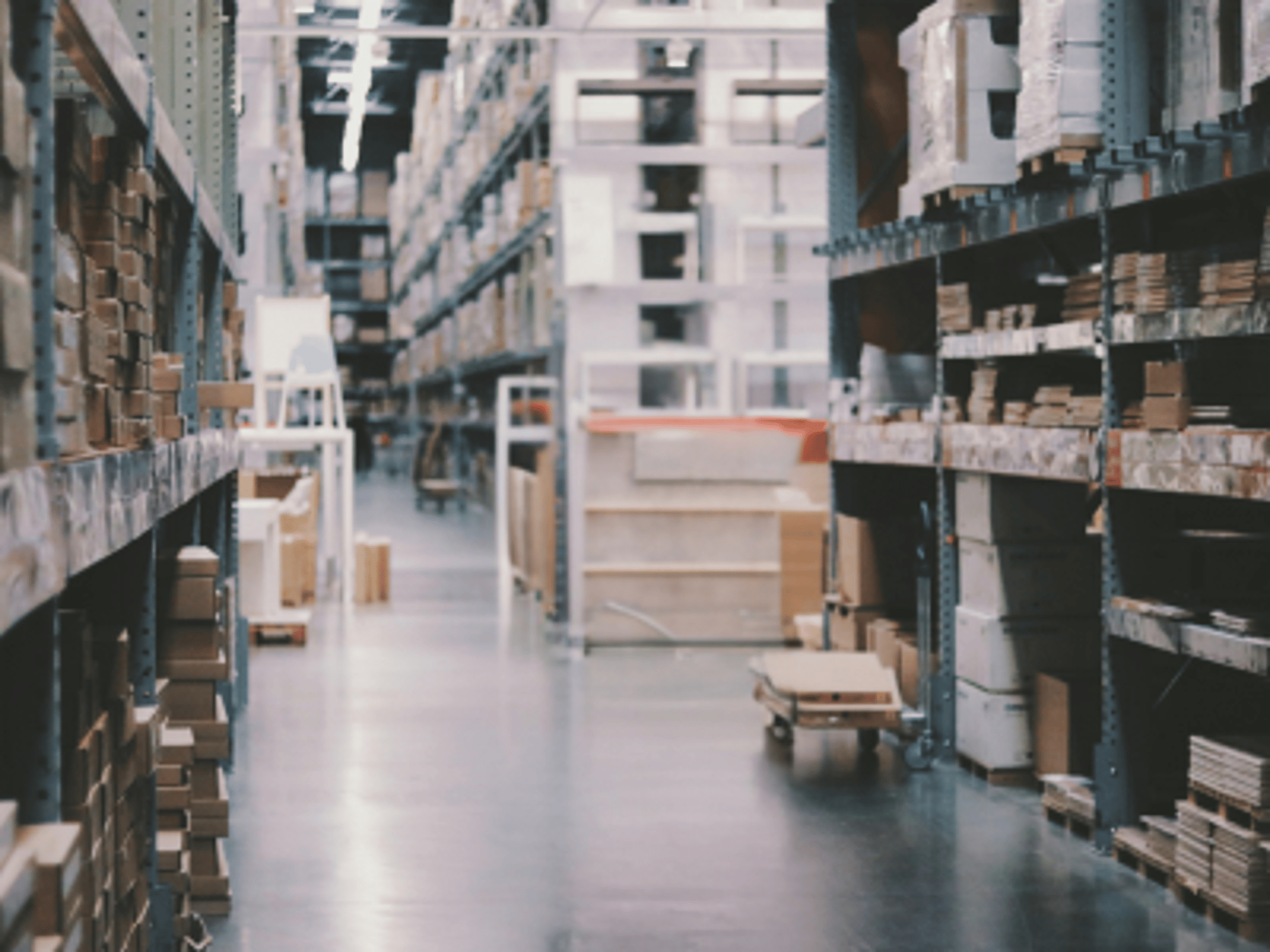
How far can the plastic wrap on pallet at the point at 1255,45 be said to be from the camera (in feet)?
14.6

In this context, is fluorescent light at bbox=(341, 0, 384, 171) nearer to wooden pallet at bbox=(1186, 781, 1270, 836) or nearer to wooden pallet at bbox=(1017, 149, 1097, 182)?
wooden pallet at bbox=(1017, 149, 1097, 182)

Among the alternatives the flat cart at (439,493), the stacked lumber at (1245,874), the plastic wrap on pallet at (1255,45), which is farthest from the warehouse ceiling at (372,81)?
the stacked lumber at (1245,874)

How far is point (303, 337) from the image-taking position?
14.3 m

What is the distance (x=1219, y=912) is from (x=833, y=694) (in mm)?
2307

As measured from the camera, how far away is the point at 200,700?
5.16 metres

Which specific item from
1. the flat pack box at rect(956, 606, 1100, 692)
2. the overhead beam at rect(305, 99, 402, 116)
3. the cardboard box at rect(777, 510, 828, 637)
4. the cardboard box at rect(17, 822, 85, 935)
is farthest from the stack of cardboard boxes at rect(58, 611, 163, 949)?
the overhead beam at rect(305, 99, 402, 116)

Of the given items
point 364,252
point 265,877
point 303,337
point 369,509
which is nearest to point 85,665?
point 265,877

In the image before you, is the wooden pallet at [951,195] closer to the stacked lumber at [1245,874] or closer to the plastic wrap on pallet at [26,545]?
the stacked lumber at [1245,874]

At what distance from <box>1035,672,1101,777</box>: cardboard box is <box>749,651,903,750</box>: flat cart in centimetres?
68

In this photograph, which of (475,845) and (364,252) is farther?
(364,252)

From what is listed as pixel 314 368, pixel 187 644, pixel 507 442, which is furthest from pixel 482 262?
pixel 187 644

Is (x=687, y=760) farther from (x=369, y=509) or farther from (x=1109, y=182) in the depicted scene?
(x=369, y=509)

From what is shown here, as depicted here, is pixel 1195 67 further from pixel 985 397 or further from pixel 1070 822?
pixel 1070 822

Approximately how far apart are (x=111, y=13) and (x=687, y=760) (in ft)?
15.5
